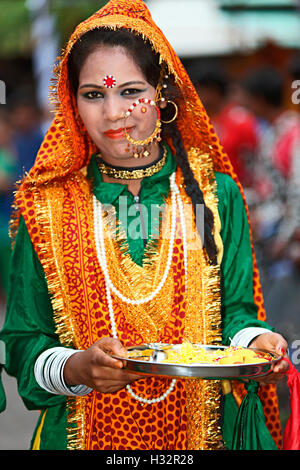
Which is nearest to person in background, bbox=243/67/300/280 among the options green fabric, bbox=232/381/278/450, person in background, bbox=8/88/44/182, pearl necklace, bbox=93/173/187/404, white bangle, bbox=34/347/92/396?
pearl necklace, bbox=93/173/187/404

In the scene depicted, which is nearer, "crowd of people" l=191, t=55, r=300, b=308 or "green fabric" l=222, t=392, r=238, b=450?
"green fabric" l=222, t=392, r=238, b=450

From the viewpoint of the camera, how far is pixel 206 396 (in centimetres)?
242

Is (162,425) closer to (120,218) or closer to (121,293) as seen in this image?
(121,293)

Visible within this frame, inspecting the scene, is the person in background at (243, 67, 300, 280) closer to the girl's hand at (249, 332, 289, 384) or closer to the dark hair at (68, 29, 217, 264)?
the dark hair at (68, 29, 217, 264)

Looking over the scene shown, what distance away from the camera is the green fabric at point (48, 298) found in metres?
2.39

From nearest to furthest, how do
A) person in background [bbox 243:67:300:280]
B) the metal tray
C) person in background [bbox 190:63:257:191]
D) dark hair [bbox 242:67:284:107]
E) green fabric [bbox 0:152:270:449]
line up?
the metal tray, green fabric [bbox 0:152:270:449], person in background [bbox 243:67:300:280], person in background [bbox 190:63:257:191], dark hair [bbox 242:67:284:107]

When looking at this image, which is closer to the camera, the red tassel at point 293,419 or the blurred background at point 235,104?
the red tassel at point 293,419

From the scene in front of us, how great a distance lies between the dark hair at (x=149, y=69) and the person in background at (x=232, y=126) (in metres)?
3.18

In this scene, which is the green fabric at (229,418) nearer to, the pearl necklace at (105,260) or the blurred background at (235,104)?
the pearl necklace at (105,260)

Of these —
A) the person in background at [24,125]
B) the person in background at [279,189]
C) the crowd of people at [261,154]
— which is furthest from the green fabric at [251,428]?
the person in background at [24,125]

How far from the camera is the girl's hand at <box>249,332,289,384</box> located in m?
2.12

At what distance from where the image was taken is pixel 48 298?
246 cm

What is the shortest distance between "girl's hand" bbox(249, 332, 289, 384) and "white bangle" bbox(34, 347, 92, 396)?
0.59 metres

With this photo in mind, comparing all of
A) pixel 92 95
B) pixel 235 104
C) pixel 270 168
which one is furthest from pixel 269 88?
pixel 92 95
